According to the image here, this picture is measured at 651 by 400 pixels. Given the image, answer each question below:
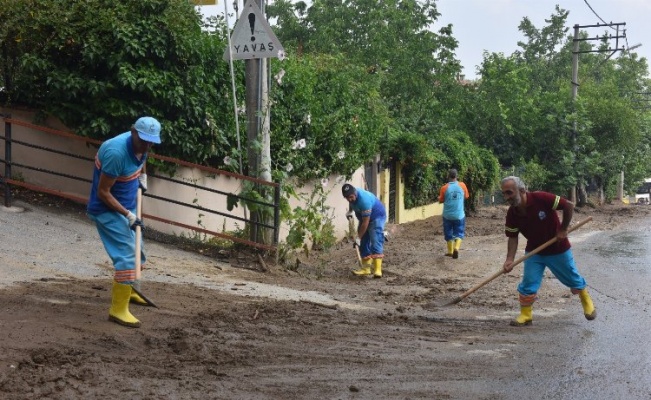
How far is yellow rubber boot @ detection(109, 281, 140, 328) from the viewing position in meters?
7.35

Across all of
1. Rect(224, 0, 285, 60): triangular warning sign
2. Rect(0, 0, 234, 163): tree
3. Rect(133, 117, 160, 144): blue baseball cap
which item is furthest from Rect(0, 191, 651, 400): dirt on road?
Rect(224, 0, 285, 60): triangular warning sign

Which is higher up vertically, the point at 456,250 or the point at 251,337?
the point at 251,337

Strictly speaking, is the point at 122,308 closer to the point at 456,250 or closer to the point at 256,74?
the point at 256,74

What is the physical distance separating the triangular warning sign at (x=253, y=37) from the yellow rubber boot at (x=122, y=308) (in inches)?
213

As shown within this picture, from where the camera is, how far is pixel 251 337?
24.6 ft

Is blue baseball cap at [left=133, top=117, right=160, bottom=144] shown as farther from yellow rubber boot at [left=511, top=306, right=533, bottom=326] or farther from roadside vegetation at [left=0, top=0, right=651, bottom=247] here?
roadside vegetation at [left=0, top=0, right=651, bottom=247]

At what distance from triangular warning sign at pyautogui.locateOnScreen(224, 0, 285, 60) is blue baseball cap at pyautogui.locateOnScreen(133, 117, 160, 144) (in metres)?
4.99

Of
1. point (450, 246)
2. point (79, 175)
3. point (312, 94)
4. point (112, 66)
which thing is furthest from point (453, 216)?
point (112, 66)

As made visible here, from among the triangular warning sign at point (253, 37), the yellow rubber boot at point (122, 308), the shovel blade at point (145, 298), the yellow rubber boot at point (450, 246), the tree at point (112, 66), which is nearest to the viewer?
the yellow rubber boot at point (122, 308)

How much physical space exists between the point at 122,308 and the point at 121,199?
884mm

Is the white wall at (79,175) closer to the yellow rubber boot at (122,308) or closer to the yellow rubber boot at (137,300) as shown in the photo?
the yellow rubber boot at (137,300)

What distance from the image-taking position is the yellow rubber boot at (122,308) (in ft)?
24.1

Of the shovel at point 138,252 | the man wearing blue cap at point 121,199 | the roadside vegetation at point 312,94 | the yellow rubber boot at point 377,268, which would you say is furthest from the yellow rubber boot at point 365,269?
the man wearing blue cap at point 121,199

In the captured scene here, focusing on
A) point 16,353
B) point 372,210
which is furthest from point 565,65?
point 16,353
